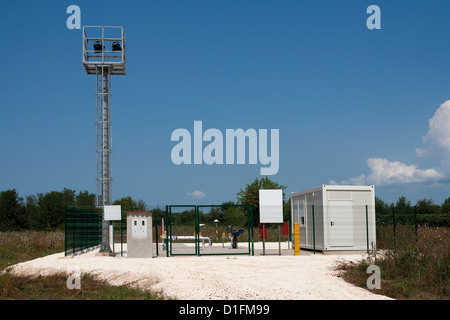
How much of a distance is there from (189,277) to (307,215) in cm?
1028

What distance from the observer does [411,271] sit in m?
12.8

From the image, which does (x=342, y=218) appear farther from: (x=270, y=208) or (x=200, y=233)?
(x=200, y=233)

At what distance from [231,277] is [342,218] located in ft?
29.9

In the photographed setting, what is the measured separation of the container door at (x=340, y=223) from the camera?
2148 centimetres

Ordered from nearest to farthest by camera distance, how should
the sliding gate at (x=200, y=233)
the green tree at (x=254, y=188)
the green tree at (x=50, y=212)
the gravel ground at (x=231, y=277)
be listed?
the gravel ground at (x=231, y=277) < the sliding gate at (x=200, y=233) < the green tree at (x=254, y=188) < the green tree at (x=50, y=212)

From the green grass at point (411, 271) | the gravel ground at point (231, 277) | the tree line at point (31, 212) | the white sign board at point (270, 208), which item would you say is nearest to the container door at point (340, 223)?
the white sign board at point (270, 208)

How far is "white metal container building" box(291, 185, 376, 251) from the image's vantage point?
21.4 m

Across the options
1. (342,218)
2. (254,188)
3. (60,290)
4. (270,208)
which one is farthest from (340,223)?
(254,188)

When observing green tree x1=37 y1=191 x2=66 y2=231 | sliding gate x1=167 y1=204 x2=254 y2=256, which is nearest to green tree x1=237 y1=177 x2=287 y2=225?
sliding gate x1=167 y1=204 x2=254 y2=256

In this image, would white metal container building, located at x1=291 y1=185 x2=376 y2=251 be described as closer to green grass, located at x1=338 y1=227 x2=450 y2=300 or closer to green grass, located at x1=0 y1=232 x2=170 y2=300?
green grass, located at x1=338 y1=227 x2=450 y2=300

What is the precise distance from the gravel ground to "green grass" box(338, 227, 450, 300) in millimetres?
630

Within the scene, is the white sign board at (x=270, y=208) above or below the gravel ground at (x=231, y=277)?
above

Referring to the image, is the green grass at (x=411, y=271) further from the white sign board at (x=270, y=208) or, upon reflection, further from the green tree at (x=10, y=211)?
the green tree at (x=10, y=211)
